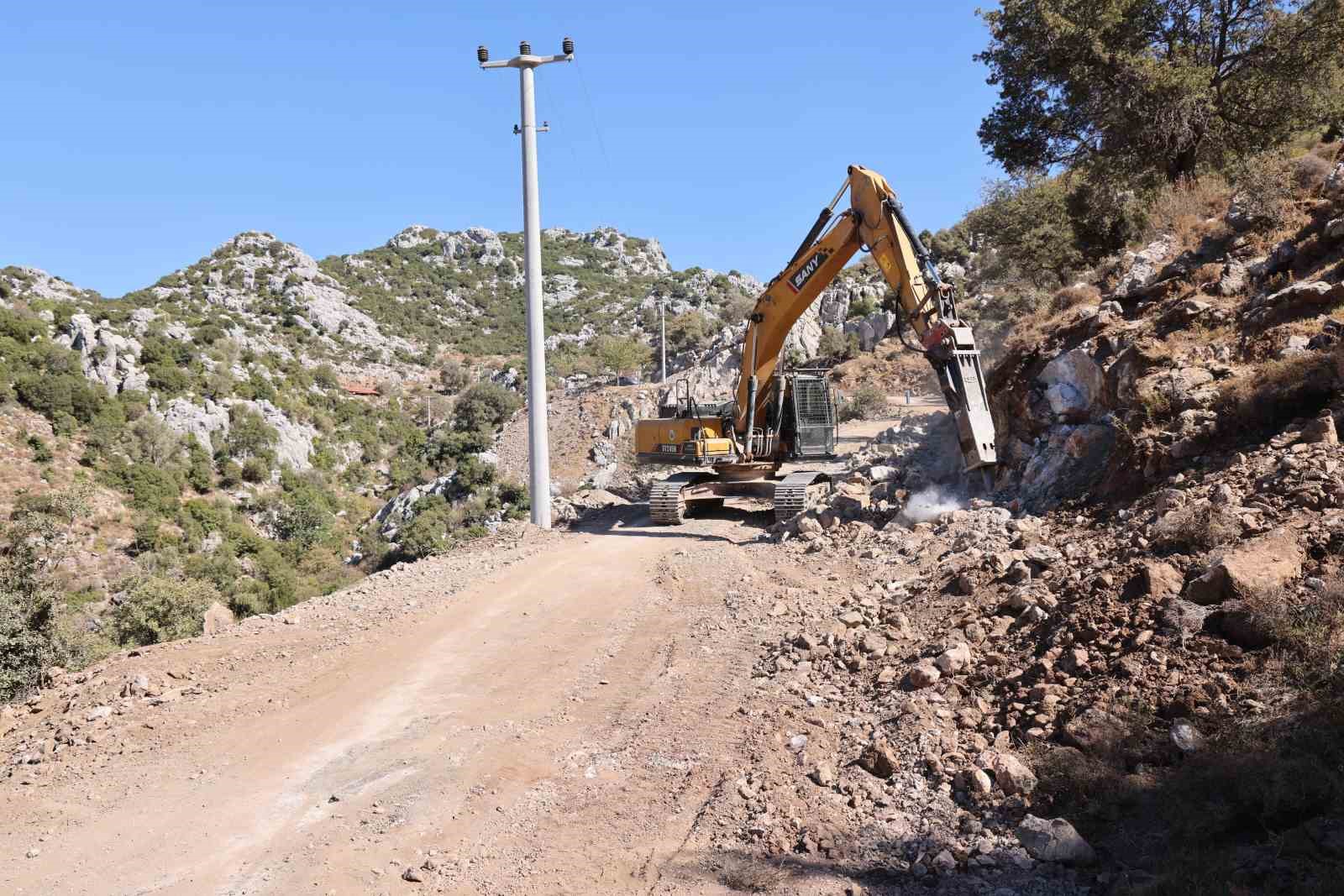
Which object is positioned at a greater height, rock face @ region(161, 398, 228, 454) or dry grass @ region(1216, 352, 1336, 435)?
rock face @ region(161, 398, 228, 454)

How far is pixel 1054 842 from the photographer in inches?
160

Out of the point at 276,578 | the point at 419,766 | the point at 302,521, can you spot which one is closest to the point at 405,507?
the point at 302,521

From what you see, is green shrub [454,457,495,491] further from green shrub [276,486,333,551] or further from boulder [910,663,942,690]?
boulder [910,663,942,690]

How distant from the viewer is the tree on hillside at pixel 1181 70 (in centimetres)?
1602

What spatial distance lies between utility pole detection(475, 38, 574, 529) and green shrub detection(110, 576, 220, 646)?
20.6ft

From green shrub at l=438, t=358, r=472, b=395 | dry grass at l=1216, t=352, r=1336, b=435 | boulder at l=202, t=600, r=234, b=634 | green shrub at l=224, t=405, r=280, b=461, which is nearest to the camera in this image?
dry grass at l=1216, t=352, r=1336, b=435

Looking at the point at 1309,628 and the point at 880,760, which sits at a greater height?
the point at 1309,628

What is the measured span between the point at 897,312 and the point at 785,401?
16.5 feet

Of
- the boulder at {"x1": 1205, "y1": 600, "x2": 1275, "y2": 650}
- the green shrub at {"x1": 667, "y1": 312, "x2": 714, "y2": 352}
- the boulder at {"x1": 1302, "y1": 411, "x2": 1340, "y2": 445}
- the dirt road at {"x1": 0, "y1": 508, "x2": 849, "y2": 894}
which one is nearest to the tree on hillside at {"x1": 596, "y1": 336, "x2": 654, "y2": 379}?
the green shrub at {"x1": 667, "y1": 312, "x2": 714, "y2": 352}

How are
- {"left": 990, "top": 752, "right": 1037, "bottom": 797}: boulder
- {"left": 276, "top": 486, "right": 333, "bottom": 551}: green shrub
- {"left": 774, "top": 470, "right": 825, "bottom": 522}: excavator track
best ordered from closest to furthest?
{"left": 990, "top": 752, "right": 1037, "bottom": 797}: boulder < {"left": 774, "top": 470, "right": 825, "bottom": 522}: excavator track < {"left": 276, "top": 486, "right": 333, "bottom": 551}: green shrub

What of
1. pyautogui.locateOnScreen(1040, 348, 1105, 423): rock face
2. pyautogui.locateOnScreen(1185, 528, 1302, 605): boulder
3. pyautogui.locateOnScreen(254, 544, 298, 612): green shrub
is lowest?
pyautogui.locateOnScreen(254, 544, 298, 612): green shrub

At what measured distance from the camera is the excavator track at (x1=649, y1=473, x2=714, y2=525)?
15.9 m

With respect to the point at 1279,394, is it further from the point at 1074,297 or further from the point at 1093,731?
the point at 1074,297

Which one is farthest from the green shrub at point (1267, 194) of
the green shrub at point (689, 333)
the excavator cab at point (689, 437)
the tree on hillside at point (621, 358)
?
the green shrub at point (689, 333)
